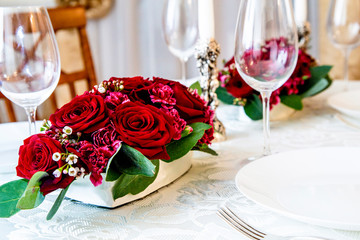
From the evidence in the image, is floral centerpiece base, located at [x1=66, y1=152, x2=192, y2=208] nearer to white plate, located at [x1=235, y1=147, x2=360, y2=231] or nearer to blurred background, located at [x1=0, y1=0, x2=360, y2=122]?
white plate, located at [x1=235, y1=147, x2=360, y2=231]

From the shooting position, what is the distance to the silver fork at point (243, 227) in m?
0.48

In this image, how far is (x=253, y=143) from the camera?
907 millimetres

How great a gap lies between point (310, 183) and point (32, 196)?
37cm

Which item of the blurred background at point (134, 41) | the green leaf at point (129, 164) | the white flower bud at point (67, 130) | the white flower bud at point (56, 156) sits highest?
the white flower bud at point (67, 130)

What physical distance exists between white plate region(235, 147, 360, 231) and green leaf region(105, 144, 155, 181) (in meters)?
0.13

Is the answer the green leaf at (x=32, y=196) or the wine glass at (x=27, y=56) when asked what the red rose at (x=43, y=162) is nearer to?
the green leaf at (x=32, y=196)

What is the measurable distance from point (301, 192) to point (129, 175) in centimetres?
23

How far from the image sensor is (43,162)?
21.7 inches

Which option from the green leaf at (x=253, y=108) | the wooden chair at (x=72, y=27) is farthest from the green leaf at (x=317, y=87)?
the wooden chair at (x=72, y=27)

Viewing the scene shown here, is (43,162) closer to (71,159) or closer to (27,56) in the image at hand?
(71,159)

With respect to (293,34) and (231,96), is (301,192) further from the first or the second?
(231,96)

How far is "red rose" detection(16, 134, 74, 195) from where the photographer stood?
55 cm

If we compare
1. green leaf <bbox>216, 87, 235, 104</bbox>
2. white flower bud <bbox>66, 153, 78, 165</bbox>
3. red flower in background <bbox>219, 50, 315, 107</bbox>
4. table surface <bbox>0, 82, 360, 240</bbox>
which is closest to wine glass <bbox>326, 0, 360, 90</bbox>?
red flower in background <bbox>219, 50, 315, 107</bbox>

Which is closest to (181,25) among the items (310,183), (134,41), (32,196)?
(310,183)
